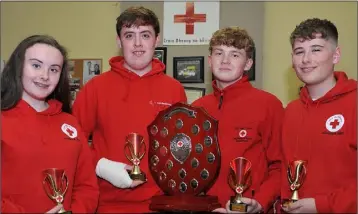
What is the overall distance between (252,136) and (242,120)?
10 centimetres

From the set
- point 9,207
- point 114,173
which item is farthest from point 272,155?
point 9,207

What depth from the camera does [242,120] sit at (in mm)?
2393

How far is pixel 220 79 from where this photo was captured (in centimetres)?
246

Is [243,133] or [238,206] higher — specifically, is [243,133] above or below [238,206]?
above

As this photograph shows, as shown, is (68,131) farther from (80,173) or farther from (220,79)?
(220,79)

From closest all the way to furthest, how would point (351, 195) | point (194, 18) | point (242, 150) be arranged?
point (351, 195) → point (242, 150) → point (194, 18)

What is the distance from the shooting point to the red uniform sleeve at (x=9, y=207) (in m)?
1.96

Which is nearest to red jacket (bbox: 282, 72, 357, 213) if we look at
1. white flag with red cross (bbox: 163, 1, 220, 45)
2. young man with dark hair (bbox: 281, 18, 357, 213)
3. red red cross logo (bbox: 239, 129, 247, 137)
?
young man with dark hair (bbox: 281, 18, 357, 213)

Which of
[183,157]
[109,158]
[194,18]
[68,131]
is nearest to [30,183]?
[68,131]

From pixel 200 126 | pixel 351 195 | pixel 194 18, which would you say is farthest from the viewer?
pixel 194 18

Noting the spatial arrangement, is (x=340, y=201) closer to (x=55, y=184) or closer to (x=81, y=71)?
(x=55, y=184)

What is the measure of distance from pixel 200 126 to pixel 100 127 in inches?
24.1

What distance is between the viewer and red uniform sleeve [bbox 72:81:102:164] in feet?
8.07

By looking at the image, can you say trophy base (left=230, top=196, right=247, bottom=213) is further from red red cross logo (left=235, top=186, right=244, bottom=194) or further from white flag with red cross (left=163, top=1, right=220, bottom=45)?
white flag with red cross (left=163, top=1, right=220, bottom=45)
